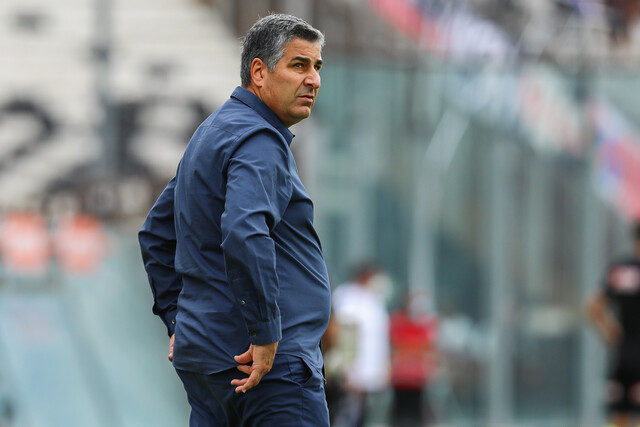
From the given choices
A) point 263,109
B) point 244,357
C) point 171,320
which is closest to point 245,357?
point 244,357

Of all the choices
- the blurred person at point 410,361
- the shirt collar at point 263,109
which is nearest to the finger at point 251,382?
the shirt collar at point 263,109

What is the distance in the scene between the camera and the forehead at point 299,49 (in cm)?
337

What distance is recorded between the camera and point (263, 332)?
10.3 feet

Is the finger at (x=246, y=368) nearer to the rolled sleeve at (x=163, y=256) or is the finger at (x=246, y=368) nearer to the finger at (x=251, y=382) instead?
the finger at (x=251, y=382)

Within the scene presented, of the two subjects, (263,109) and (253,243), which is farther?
(263,109)

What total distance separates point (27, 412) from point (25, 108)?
24.7 feet

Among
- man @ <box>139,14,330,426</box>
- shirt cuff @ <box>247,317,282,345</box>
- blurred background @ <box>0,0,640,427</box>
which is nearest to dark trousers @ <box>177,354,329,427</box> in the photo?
man @ <box>139,14,330,426</box>

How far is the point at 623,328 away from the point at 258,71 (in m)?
6.25

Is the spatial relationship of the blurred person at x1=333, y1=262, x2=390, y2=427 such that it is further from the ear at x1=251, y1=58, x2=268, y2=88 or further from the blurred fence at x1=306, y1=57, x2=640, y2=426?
the ear at x1=251, y1=58, x2=268, y2=88

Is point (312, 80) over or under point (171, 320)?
over

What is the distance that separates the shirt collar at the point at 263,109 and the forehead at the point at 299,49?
6.1 inches

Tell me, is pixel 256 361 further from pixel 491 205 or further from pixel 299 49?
pixel 491 205

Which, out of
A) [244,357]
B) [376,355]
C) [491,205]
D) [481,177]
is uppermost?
[244,357]

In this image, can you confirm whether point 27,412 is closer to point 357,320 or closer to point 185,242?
point 357,320
